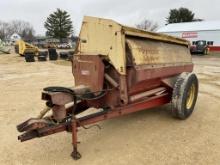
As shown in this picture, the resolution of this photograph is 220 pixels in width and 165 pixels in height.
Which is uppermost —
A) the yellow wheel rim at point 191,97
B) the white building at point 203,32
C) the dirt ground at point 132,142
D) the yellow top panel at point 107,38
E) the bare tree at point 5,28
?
the bare tree at point 5,28

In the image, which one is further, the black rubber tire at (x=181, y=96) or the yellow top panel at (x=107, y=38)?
the black rubber tire at (x=181, y=96)

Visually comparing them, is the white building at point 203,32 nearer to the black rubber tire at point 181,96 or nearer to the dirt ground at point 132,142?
the dirt ground at point 132,142

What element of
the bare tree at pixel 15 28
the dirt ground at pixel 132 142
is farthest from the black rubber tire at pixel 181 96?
the bare tree at pixel 15 28

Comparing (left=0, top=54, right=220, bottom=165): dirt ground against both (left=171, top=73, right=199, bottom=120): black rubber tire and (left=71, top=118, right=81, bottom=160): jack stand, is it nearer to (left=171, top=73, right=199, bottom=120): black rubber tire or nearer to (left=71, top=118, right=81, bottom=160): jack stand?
(left=71, top=118, right=81, bottom=160): jack stand

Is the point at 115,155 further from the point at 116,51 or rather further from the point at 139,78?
the point at 116,51

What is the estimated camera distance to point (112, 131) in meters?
4.38

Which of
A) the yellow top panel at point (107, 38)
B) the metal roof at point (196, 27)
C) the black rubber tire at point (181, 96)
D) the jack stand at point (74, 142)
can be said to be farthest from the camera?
the metal roof at point (196, 27)

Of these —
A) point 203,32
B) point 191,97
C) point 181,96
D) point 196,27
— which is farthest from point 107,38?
point 196,27

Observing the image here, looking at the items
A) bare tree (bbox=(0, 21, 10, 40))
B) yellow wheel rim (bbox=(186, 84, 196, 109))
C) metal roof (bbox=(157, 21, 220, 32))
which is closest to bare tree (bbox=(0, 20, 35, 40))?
bare tree (bbox=(0, 21, 10, 40))

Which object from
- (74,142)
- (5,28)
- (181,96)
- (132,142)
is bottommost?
(132,142)

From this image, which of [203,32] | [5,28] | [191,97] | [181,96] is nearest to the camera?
[181,96]

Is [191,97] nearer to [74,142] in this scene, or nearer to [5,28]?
[74,142]

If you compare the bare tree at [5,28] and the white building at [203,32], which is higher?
the bare tree at [5,28]

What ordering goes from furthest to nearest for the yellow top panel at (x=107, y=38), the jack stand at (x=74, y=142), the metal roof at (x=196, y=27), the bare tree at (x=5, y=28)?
1. the bare tree at (x=5, y=28)
2. the metal roof at (x=196, y=27)
3. the yellow top panel at (x=107, y=38)
4. the jack stand at (x=74, y=142)
